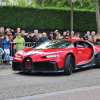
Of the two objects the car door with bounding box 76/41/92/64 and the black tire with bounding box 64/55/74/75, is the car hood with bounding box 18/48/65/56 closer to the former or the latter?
the black tire with bounding box 64/55/74/75

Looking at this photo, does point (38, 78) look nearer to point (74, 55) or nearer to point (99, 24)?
point (74, 55)

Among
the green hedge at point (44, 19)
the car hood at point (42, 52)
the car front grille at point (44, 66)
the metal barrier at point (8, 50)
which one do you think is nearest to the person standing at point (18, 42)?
the metal barrier at point (8, 50)

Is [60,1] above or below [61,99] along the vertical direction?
above

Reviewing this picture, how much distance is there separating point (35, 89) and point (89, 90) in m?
1.49

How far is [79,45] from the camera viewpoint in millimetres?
18844

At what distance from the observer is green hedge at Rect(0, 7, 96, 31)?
93.9 feet

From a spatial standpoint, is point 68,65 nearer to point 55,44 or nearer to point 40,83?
point 55,44

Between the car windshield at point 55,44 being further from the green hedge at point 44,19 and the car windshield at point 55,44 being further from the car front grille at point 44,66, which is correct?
the green hedge at point 44,19

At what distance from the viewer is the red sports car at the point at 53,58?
665 inches

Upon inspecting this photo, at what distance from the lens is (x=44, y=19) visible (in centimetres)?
3075

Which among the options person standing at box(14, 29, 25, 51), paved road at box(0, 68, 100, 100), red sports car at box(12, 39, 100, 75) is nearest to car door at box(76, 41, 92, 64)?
red sports car at box(12, 39, 100, 75)

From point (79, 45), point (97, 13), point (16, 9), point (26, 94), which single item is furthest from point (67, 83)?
point (97, 13)

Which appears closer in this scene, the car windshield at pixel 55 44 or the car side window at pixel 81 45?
the car windshield at pixel 55 44

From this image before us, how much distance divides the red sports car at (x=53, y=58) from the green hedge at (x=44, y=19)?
1008cm
